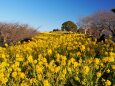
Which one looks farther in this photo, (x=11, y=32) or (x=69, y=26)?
(x=69, y=26)

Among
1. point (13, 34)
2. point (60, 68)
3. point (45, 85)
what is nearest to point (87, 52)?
point (60, 68)

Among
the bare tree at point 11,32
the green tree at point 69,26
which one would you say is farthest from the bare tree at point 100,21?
the bare tree at point 11,32

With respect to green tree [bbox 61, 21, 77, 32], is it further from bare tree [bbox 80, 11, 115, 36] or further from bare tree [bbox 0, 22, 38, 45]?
bare tree [bbox 0, 22, 38, 45]

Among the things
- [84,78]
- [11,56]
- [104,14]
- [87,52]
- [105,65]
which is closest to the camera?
[84,78]

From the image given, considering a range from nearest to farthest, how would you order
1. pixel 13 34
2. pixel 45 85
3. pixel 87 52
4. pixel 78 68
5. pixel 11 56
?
pixel 45 85, pixel 78 68, pixel 87 52, pixel 11 56, pixel 13 34

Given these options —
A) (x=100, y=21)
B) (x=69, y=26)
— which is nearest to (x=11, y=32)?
(x=100, y=21)

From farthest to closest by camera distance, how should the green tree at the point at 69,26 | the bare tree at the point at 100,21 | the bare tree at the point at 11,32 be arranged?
the green tree at the point at 69,26 → the bare tree at the point at 100,21 → the bare tree at the point at 11,32

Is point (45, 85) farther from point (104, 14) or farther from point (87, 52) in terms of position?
point (104, 14)

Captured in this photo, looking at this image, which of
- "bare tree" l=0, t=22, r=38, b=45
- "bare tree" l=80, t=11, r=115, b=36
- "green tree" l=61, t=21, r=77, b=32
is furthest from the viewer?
"green tree" l=61, t=21, r=77, b=32

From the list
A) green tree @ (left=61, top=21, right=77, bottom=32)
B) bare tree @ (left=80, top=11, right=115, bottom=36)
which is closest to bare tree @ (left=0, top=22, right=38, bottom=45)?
bare tree @ (left=80, top=11, right=115, bottom=36)

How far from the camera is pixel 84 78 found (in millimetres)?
8336

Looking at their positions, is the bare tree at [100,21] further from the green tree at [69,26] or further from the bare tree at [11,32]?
the bare tree at [11,32]

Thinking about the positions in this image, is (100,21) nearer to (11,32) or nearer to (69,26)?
(69,26)

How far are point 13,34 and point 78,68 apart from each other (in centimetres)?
1288
